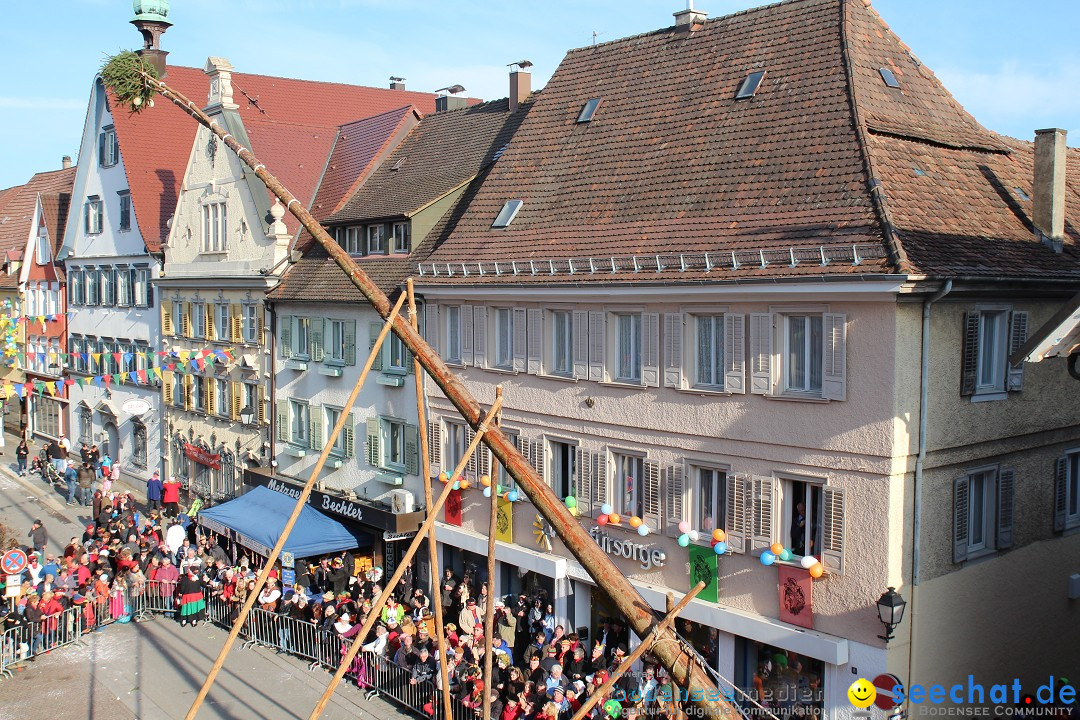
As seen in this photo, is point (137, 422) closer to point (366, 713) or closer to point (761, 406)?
point (366, 713)

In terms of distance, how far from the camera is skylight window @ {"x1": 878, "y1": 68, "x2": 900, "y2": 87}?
18.1 meters

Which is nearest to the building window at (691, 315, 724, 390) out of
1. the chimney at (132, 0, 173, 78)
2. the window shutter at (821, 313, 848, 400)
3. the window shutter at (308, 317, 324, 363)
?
the window shutter at (821, 313, 848, 400)

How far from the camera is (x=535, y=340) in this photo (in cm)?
2031

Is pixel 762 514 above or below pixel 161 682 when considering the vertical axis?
above

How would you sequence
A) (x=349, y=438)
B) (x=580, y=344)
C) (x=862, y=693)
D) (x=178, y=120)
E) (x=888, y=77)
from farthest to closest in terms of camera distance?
(x=178, y=120) < (x=349, y=438) < (x=580, y=344) < (x=888, y=77) < (x=862, y=693)

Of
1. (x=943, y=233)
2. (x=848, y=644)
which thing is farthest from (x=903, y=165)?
(x=848, y=644)

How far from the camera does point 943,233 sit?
15484mm

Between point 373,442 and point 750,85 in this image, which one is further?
point 373,442

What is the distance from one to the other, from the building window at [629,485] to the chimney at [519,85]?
37.8 ft

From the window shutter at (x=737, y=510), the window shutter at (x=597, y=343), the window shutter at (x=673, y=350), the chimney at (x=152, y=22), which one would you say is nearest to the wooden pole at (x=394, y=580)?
the window shutter at (x=737, y=510)

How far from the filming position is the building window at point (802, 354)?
15.4m

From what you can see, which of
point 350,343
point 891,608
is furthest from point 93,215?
point 891,608

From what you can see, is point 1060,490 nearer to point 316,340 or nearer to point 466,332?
point 466,332

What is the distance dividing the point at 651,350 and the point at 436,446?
6.88m
